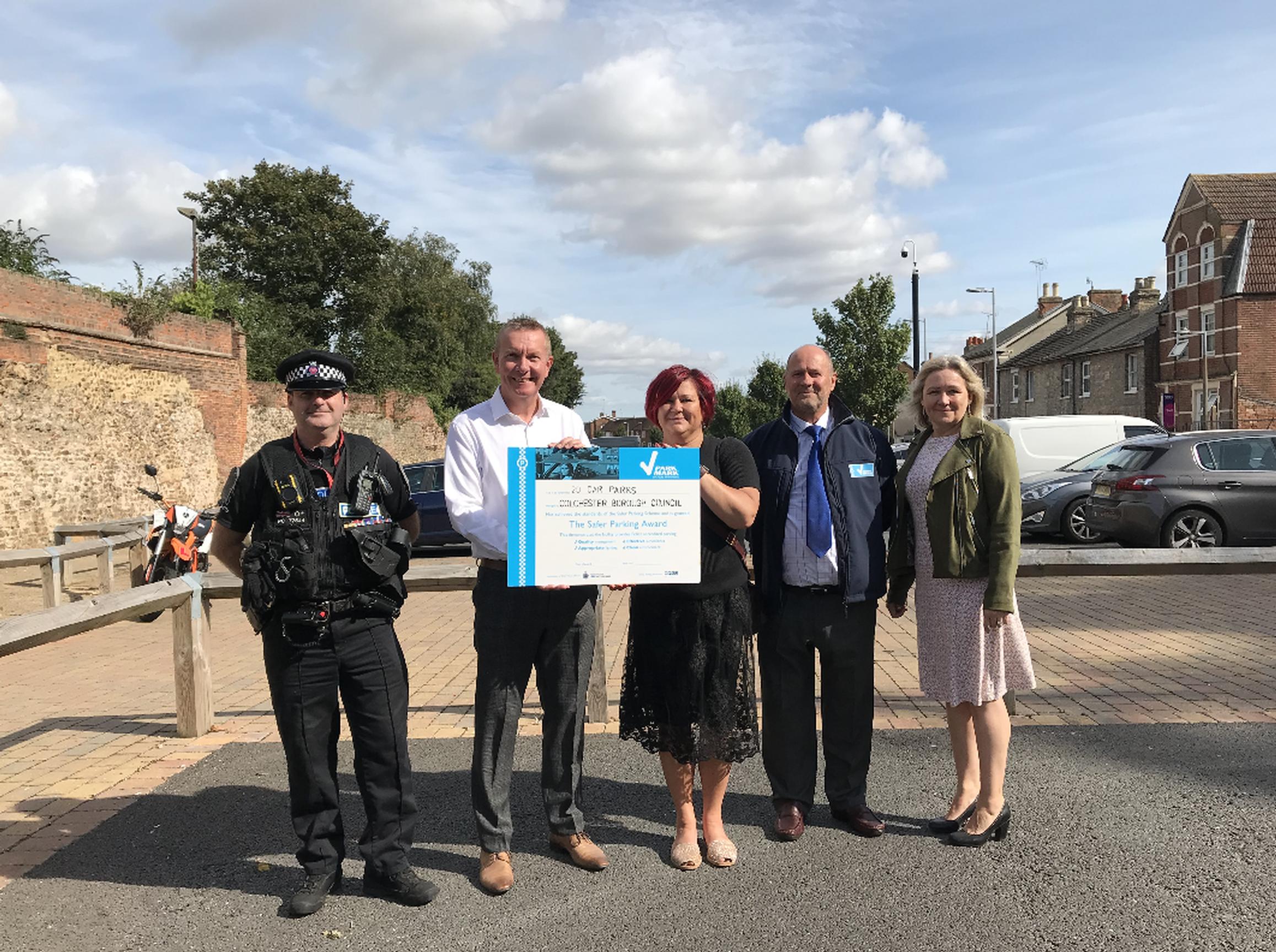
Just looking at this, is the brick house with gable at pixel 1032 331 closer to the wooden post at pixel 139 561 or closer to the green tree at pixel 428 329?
the green tree at pixel 428 329

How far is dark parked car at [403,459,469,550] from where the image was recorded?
16125 millimetres

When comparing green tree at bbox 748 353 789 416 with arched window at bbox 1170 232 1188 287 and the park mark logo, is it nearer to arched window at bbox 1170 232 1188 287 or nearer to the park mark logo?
arched window at bbox 1170 232 1188 287

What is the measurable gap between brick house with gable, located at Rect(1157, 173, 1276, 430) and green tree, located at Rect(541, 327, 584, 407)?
1546 inches

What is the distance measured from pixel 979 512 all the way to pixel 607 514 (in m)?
1.48

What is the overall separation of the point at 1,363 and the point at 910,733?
589 inches

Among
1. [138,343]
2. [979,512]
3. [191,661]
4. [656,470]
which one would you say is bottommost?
[191,661]

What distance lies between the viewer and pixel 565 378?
7819 centimetres

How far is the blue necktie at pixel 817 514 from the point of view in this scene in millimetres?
3936

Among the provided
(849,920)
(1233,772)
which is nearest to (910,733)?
(1233,772)

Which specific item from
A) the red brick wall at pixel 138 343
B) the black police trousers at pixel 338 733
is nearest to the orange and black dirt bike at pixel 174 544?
the red brick wall at pixel 138 343

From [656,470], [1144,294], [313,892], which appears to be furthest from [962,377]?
[1144,294]

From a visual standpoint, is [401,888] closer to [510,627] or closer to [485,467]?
[510,627]

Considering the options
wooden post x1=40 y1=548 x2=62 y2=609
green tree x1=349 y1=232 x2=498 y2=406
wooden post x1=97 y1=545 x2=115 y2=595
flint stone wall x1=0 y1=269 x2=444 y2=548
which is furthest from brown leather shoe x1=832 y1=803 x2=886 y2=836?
green tree x1=349 y1=232 x2=498 y2=406

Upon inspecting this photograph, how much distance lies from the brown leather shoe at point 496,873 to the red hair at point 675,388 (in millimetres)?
1698
